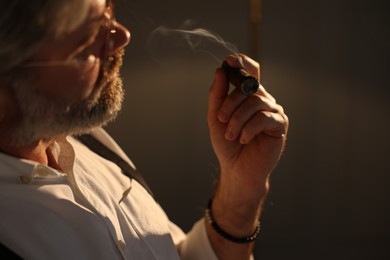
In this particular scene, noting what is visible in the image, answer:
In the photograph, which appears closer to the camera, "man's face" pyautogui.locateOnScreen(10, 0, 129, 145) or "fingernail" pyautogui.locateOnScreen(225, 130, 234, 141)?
"man's face" pyautogui.locateOnScreen(10, 0, 129, 145)

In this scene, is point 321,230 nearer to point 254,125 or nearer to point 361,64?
point 361,64

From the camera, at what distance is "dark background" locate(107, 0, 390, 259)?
214cm

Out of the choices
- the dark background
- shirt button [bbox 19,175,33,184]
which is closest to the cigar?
shirt button [bbox 19,175,33,184]

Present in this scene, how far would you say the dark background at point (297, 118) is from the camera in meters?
2.14

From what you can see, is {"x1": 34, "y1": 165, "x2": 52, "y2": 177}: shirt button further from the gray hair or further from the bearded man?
the gray hair

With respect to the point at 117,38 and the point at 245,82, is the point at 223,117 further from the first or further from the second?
the point at 117,38

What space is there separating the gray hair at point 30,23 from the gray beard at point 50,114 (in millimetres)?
69

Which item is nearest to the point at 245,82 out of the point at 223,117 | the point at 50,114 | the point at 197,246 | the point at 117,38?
the point at 223,117

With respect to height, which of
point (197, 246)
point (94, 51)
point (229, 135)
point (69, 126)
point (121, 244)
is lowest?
point (197, 246)

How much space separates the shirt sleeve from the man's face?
506 mm

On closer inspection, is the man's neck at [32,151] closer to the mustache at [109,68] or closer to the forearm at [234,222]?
the mustache at [109,68]

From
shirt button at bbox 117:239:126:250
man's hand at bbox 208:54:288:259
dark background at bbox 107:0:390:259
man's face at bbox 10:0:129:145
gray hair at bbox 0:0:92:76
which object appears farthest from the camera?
dark background at bbox 107:0:390:259

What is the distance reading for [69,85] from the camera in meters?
1.03

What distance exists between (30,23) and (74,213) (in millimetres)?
386
